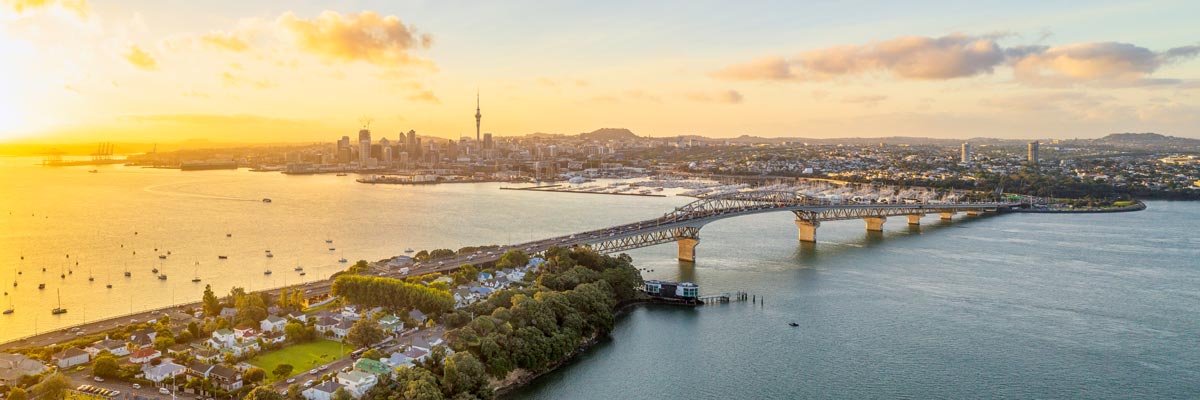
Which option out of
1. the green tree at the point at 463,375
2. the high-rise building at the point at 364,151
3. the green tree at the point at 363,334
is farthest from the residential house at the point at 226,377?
Result: the high-rise building at the point at 364,151

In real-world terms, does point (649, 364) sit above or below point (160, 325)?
below

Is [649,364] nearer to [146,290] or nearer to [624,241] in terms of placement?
[624,241]

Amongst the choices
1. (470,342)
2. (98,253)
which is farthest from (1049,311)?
(98,253)

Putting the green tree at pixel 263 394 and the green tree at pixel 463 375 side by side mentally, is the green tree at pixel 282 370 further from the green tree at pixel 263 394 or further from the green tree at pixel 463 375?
the green tree at pixel 463 375

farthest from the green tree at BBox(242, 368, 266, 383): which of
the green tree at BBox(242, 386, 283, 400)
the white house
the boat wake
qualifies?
the boat wake

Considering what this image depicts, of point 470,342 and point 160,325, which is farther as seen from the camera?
point 160,325

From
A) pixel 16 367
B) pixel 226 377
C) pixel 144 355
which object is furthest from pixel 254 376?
pixel 16 367

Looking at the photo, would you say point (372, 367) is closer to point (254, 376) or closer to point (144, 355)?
point (254, 376)
